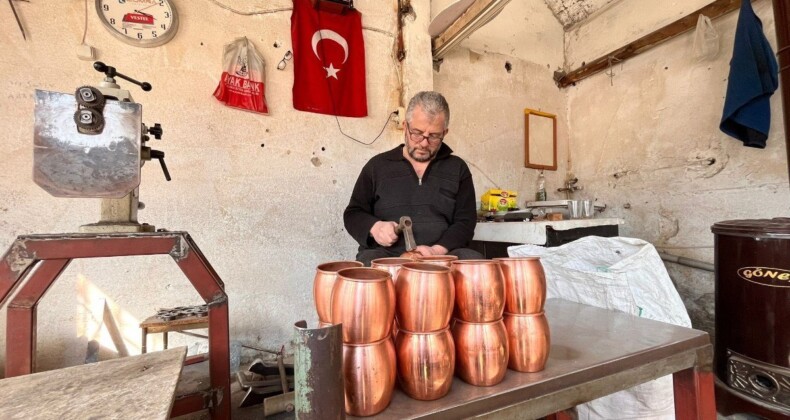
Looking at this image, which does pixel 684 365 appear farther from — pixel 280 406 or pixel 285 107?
pixel 285 107

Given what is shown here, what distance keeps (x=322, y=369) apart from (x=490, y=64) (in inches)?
129

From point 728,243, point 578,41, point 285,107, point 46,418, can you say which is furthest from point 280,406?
point 578,41

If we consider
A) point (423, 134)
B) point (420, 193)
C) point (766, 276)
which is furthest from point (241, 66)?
point (766, 276)

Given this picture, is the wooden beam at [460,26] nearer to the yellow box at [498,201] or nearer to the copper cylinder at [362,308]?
the yellow box at [498,201]

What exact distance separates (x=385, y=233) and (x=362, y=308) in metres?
0.99

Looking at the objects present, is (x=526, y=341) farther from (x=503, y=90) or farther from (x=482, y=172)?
(x=503, y=90)

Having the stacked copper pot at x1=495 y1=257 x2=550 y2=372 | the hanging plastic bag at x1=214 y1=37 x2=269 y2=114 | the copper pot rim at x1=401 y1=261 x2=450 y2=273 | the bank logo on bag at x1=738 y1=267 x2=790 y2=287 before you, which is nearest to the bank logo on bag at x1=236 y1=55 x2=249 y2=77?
the hanging plastic bag at x1=214 y1=37 x2=269 y2=114

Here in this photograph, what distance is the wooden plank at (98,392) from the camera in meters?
0.54

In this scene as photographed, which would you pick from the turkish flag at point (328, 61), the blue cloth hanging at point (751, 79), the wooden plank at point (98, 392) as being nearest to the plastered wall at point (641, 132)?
the blue cloth hanging at point (751, 79)

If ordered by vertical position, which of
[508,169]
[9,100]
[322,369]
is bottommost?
[322,369]

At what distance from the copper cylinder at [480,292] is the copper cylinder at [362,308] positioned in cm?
16

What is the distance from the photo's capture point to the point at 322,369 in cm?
43

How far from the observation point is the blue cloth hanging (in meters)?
1.93

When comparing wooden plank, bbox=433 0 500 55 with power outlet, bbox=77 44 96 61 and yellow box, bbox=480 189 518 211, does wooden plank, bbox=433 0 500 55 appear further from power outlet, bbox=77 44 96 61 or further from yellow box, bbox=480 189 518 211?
power outlet, bbox=77 44 96 61
